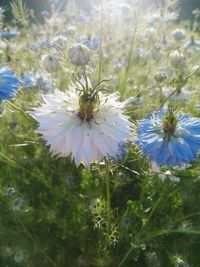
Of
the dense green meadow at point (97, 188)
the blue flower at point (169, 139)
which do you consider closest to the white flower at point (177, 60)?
the dense green meadow at point (97, 188)

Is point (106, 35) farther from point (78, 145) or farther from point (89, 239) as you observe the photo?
point (78, 145)

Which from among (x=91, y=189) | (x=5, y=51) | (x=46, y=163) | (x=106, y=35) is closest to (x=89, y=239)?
(x=91, y=189)

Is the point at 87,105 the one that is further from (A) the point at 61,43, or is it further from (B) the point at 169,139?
(A) the point at 61,43

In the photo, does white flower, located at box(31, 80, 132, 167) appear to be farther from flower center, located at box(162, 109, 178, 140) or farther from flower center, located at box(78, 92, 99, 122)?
flower center, located at box(162, 109, 178, 140)

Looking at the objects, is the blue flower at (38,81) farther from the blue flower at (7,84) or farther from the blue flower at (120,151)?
the blue flower at (120,151)

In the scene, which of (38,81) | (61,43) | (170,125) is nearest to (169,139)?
(170,125)

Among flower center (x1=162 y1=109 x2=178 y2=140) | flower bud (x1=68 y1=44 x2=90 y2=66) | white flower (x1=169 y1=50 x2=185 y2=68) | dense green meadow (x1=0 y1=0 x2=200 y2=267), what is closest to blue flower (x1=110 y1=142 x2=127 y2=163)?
dense green meadow (x1=0 y1=0 x2=200 y2=267)
